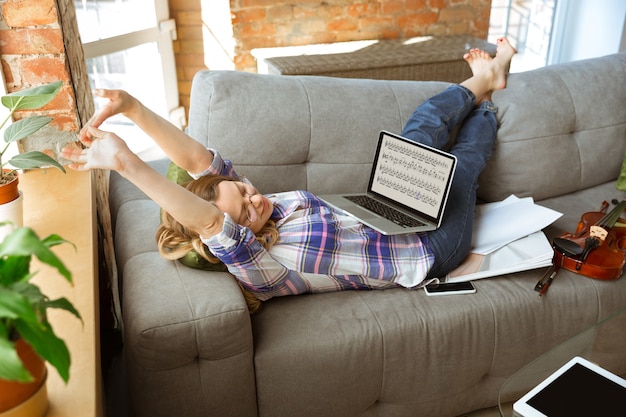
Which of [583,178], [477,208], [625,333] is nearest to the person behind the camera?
[625,333]

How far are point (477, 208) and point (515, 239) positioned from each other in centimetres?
26

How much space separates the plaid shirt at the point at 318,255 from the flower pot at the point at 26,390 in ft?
2.02

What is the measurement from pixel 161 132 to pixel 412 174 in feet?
2.47

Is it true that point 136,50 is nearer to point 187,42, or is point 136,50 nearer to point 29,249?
point 187,42

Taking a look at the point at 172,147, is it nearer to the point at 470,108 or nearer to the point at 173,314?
the point at 173,314

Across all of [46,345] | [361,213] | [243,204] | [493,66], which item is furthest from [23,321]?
[493,66]

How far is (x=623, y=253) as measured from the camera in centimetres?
173

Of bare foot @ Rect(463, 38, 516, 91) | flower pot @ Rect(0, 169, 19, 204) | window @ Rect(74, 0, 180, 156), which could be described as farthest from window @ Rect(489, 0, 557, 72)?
flower pot @ Rect(0, 169, 19, 204)

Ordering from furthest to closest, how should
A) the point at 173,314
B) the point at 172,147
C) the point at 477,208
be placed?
1. the point at 477,208
2. the point at 172,147
3. the point at 173,314

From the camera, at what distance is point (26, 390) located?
2.50 feet

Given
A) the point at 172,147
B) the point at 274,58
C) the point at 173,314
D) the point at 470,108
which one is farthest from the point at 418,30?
the point at 173,314

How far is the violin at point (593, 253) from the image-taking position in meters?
1.68

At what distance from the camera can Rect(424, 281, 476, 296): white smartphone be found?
162cm

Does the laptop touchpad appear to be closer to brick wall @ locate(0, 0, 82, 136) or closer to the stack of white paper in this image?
the stack of white paper
